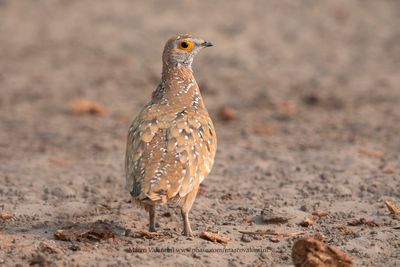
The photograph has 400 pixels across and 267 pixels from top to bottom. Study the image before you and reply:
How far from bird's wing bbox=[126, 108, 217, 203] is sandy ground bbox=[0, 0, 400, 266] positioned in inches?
20.1

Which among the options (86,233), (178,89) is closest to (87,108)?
(178,89)

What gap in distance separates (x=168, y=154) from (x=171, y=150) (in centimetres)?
6

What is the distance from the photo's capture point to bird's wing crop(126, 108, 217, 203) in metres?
6.60

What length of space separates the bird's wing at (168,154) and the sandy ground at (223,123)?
0.51m

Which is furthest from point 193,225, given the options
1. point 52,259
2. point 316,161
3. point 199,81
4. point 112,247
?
point 199,81

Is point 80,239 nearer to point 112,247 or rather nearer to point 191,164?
point 112,247

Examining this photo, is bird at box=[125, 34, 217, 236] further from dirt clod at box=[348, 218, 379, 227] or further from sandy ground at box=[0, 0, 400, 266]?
dirt clod at box=[348, 218, 379, 227]

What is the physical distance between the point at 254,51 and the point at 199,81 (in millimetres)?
→ 2274

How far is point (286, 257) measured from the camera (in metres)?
6.59

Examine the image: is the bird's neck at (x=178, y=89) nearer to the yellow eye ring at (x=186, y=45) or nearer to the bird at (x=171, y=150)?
the bird at (x=171, y=150)

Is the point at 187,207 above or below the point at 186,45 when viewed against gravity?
below

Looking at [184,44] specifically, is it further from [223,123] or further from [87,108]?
[87,108]

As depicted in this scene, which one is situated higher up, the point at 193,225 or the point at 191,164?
the point at 191,164

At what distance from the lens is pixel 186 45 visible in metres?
8.12
